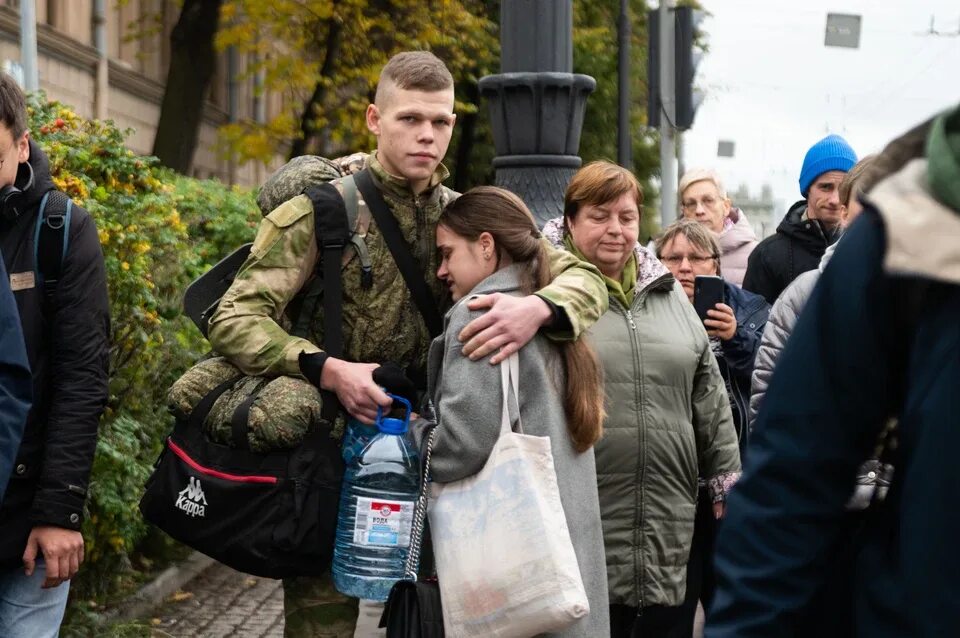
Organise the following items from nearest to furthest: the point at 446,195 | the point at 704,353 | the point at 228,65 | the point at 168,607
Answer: the point at 446,195, the point at 704,353, the point at 168,607, the point at 228,65

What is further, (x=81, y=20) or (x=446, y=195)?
(x=81, y=20)

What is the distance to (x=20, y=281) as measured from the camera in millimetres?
3881

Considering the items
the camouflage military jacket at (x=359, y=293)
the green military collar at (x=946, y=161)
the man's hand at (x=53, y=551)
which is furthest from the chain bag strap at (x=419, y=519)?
the green military collar at (x=946, y=161)

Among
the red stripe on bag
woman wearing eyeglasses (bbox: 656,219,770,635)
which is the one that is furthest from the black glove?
woman wearing eyeglasses (bbox: 656,219,770,635)

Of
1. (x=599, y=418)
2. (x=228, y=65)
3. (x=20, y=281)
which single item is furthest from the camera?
(x=228, y=65)

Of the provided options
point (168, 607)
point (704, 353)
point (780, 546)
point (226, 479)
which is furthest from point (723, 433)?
point (168, 607)

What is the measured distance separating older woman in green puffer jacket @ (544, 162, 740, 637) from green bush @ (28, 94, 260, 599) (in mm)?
2246

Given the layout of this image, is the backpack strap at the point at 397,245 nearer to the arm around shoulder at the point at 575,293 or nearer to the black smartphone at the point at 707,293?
the arm around shoulder at the point at 575,293

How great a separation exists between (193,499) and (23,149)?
3.21ft

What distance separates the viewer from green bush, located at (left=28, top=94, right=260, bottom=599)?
652 centimetres

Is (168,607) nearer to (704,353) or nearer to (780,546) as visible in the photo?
(704,353)

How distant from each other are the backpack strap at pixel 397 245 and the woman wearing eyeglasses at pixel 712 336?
1.51 m

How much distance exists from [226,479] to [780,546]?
2.25 metres

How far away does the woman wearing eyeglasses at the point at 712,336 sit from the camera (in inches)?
213
